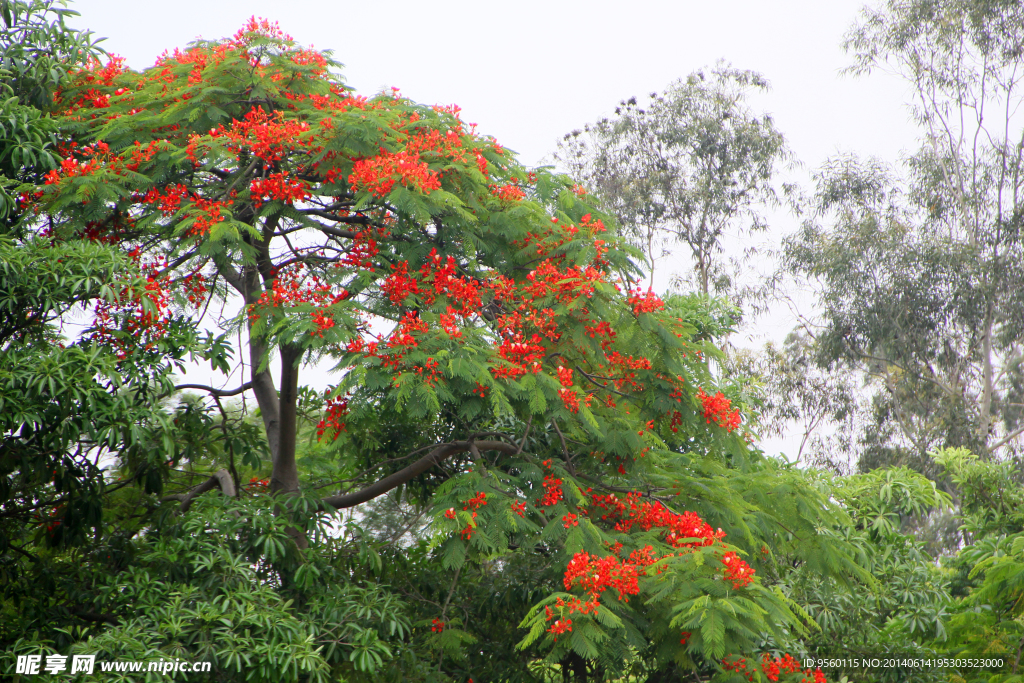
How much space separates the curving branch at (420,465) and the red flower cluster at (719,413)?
1.76m

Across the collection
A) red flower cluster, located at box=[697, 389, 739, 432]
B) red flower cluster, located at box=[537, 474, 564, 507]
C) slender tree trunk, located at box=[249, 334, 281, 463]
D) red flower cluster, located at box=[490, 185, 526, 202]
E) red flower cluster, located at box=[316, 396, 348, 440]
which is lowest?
red flower cluster, located at box=[537, 474, 564, 507]

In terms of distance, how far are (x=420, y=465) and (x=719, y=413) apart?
2.91 metres

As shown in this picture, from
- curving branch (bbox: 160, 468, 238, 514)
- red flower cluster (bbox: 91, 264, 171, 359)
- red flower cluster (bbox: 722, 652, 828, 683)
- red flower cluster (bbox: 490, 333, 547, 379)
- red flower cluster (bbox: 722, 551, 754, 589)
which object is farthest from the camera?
curving branch (bbox: 160, 468, 238, 514)

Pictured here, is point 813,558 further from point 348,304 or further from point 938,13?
point 938,13

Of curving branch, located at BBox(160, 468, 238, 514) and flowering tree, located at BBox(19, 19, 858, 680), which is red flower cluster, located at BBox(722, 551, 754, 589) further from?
curving branch, located at BBox(160, 468, 238, 514)

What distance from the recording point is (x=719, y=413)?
24.6 feet

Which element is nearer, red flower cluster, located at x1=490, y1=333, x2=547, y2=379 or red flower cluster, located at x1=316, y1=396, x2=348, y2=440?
red flower cluster, located at x1=490, y1=333, x2=547, y2=379

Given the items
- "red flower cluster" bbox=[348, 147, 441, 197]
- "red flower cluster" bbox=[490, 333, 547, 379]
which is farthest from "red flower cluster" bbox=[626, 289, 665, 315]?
"red flower cluster" bbox=[348, 147, 441, 197]

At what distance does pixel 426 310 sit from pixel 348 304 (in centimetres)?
64

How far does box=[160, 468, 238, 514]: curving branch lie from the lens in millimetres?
8523

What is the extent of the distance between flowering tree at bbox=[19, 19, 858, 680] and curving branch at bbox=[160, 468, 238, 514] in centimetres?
61

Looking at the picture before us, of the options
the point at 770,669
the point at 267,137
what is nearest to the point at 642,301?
the point at 770,669

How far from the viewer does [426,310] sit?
689 centimetres

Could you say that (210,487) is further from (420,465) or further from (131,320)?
(131,320)
